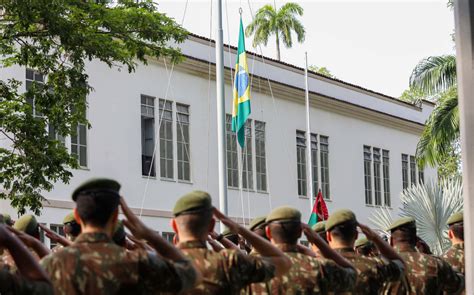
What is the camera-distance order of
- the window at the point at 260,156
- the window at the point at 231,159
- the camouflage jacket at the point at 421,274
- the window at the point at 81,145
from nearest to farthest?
the camouflage jacket at the point at 421,274, the window at the point at 81,145, the window at the point at 231,159, the window at the point at 260,156

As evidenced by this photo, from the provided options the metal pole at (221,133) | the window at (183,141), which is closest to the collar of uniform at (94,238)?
the metal pole at (221,133)

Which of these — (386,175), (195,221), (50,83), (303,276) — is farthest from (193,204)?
(386,175)

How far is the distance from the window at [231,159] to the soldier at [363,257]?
22925 millimetres

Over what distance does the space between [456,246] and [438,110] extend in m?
18.9

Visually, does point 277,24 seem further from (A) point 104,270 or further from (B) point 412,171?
(A) point 104,270

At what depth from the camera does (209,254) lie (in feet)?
21.1

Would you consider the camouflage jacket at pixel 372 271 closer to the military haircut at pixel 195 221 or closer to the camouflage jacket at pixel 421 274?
the camouflage jacket at pixel 421 274

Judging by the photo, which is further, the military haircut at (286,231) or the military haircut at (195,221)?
the military haircut at (286,231)

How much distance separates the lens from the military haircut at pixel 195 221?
631 cm

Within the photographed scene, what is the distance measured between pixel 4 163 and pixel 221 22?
15.1 feet

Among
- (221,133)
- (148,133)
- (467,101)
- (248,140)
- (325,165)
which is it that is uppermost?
(248,140)

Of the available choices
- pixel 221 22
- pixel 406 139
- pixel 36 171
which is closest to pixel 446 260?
pixel 36 171

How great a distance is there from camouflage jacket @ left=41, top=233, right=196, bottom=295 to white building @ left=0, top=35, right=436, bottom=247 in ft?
62.2

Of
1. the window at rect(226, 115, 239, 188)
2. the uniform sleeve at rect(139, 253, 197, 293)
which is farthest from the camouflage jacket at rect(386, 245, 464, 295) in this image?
the window at rect(226, 115, 239, 188)
